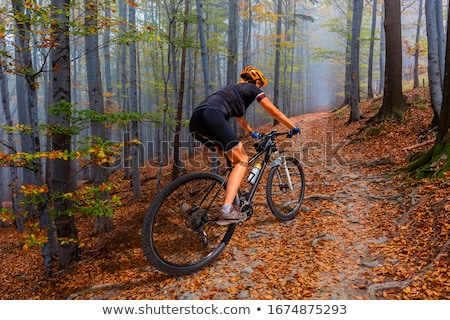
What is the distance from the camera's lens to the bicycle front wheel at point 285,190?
4961mm

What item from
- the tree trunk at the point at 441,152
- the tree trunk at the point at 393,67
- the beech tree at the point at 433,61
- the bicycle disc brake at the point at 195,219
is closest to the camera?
the bicycle disc brake at the point at 195,219

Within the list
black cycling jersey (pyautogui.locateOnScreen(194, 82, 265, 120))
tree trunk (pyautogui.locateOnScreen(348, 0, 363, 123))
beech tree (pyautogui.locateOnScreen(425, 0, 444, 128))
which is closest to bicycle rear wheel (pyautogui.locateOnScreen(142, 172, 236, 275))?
black cycling jersey (pyautogui.locateOnScreen(194, 82, 265, 120))

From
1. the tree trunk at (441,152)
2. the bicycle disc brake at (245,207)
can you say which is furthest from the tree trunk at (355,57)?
the bicycle disc brake at (245,207)

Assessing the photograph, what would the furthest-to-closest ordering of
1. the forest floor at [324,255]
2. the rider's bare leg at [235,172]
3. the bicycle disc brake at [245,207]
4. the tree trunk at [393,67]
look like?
the tree trunk at [393,67] → the bicycle disc brake at [245,207] → the rider's bare leg at [235,172] → the forest floor at [324,255]

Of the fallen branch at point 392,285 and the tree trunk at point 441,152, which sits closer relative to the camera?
the fallen branch at point 392,285

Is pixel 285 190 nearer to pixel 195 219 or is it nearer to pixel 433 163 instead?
pixel 195 219

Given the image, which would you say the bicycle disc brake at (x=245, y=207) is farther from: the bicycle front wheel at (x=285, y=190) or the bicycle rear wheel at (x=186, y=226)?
the bicycle front wheel at (x=285, y=190)

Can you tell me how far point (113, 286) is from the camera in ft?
12.7

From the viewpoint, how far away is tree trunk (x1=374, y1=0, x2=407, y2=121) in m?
9.34

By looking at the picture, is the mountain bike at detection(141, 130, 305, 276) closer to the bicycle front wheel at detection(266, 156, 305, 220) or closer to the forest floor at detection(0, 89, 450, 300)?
the forest floor at detection(0, 89, 450, 300)

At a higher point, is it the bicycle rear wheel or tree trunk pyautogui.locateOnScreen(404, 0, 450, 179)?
tree trunk pyautogui.locateOnScreen(404, 0, 450, 179)

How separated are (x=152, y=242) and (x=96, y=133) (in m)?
7.99

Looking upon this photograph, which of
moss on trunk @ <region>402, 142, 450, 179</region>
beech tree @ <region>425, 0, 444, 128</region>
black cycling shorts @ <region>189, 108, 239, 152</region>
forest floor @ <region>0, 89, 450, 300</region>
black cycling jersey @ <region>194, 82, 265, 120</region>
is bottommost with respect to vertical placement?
forest floor @ <region>0, 89, 450, 300</region>

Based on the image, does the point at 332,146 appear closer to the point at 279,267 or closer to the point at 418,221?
the point at 418,221
